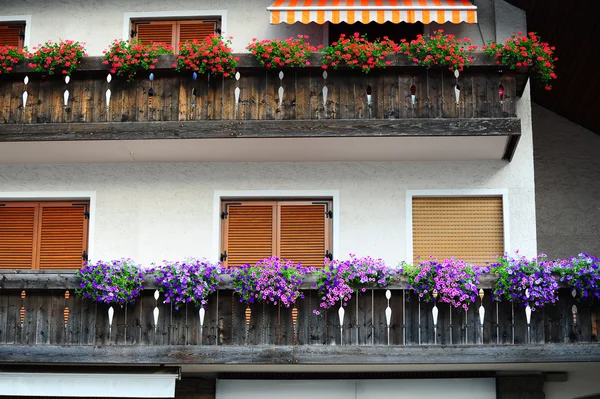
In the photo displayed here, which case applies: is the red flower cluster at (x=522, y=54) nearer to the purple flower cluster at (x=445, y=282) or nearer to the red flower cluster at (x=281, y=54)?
the red flower cluster at (x=281, y=54)

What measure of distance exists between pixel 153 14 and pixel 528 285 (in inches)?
288

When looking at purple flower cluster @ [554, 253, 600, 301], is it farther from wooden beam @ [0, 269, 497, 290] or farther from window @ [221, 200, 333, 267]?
window @ [221, 200, 333, 267]

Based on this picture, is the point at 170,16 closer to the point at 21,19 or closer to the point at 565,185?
the point at 21,19

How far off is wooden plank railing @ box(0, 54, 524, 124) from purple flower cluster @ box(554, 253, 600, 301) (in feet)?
7.74

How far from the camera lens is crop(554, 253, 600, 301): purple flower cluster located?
42.6ft

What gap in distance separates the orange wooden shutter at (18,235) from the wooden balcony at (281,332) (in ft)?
6.38

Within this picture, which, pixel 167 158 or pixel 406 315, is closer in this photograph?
pixel 406 315

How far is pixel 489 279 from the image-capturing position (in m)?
13.1

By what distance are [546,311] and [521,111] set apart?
355 cm

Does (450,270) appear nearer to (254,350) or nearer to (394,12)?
(254,350)

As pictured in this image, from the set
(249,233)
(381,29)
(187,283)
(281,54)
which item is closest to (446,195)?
(381,29)

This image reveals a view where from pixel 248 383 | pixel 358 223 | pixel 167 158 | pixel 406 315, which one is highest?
pixel 167 158

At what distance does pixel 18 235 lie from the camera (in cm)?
1564

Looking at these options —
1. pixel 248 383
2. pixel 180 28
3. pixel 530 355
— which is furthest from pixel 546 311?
pixel 180 28
